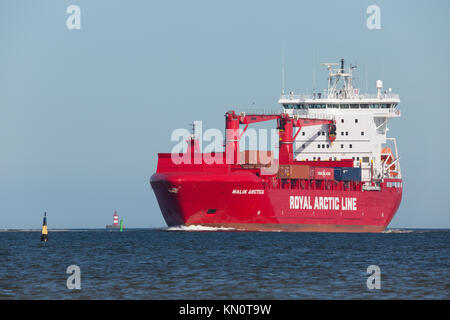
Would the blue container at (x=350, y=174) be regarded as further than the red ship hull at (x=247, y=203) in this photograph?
Yes

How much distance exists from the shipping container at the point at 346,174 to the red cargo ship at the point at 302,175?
0.08 m

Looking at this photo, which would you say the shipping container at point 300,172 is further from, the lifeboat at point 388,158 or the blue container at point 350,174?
the lifeboat at point 388,158

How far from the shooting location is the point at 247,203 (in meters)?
55.9

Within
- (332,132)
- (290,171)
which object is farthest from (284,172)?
(332,132)

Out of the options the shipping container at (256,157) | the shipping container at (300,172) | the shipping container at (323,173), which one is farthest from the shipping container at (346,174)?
the shipping container at (256,157)

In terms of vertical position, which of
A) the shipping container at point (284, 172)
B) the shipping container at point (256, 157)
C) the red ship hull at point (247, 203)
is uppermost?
the shipping container at point (256, 157)

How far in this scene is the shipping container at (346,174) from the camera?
208 ft

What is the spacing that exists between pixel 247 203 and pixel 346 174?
11.2 meters

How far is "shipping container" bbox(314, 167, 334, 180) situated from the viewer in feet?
203

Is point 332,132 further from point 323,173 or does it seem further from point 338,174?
point 323,173

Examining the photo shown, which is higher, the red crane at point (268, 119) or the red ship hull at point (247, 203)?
the red crane at point (268, 119)

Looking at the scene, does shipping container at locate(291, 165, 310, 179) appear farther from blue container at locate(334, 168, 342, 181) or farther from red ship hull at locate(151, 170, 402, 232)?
blue container at locate(334, 168, 342, 181)
